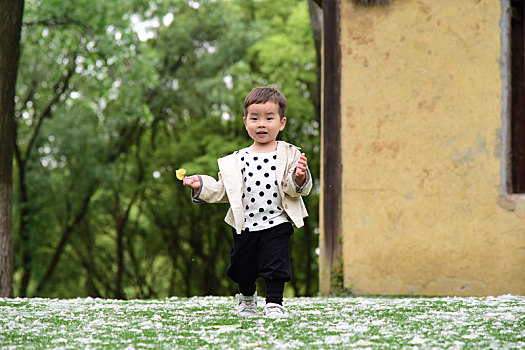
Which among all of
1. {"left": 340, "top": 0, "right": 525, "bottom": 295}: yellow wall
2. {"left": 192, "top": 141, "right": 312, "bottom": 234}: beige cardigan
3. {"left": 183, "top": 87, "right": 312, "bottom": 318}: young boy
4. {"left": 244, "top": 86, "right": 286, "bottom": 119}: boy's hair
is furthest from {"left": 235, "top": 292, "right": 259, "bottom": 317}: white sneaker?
{"left": 340, "top": 0, "right": 525, "bottom": 295}: yellow wall

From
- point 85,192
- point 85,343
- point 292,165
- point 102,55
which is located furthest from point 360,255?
point 85,192

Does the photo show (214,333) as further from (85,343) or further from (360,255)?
(360,255)

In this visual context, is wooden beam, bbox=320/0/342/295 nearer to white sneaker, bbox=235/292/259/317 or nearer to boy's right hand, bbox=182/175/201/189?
white sneaker, bbox=235/292/259/317

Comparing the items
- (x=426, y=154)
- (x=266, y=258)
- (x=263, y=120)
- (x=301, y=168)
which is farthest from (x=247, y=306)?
(x=426, y=154)

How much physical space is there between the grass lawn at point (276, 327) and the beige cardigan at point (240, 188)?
66 centimetres

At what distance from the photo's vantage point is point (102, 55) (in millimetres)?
15758

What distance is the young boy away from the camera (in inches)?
195

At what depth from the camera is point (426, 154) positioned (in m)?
8.10

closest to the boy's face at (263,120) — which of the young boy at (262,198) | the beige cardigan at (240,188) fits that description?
the young boy at (262,198)

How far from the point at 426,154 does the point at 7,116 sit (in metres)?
5.22

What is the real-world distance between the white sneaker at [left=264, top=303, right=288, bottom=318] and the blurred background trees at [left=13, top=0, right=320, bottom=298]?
1345cm

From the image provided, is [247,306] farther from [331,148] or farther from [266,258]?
[331,148]

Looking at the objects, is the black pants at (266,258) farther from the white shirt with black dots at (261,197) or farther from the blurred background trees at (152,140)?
the blurred background trees at (152,140)

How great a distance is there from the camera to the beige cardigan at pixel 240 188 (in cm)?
496
